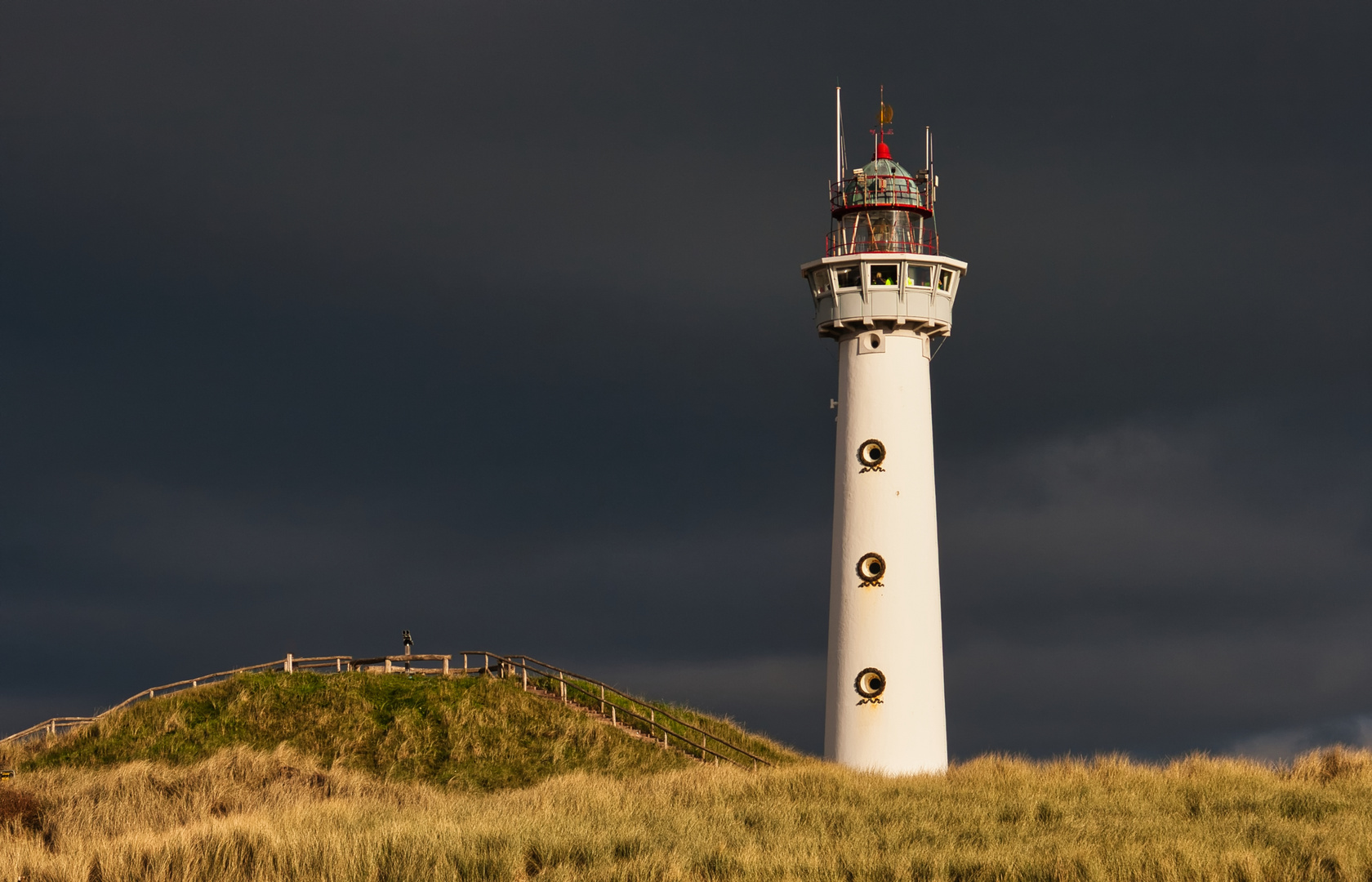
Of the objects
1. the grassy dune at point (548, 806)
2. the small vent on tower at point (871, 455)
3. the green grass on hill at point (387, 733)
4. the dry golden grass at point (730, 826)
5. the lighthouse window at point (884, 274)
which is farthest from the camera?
the lighthouse window at point (884, 274)

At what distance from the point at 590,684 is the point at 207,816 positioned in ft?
66.6

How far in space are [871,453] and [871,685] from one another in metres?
6.76

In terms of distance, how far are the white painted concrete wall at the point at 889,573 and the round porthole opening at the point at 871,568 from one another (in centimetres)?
12

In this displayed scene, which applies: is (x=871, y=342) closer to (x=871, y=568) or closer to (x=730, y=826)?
(x=871, y=568)

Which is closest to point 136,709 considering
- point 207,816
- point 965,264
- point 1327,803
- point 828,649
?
point 207,816

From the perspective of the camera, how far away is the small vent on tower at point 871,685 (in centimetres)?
4266

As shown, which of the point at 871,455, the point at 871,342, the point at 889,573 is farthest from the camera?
the point at 871,342

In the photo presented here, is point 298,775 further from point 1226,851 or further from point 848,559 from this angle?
point 1226,851

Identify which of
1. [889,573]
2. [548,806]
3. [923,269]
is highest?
[923,269]

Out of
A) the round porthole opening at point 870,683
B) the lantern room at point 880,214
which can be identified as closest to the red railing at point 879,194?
the lantern room at point 880,214

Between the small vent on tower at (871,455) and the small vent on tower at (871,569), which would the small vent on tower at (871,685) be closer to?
the small vent on tower at (871,569)

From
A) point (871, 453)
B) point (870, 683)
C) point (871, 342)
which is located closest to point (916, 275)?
point (871, 342)

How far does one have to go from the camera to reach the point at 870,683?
4275cm

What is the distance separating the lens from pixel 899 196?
47.5m
